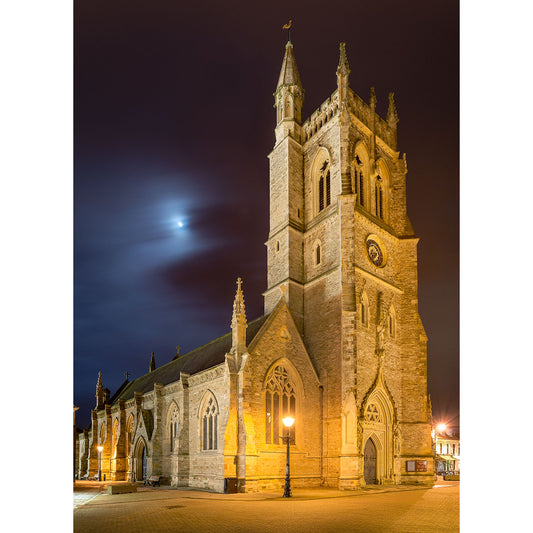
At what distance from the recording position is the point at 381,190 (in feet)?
110

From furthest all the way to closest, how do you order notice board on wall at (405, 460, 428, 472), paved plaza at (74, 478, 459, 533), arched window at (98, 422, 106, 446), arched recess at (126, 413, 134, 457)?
arched window at (98, 422, 106, 446) < arched recess at (126, 413, 134, 457) < notice board on wall at (405, 460, 428, 472) < paved plaza at (74, 478, 459, 533)

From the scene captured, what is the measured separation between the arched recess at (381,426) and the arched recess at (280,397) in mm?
3686

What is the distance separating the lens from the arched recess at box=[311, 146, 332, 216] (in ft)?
102

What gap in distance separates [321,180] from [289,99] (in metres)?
6.93

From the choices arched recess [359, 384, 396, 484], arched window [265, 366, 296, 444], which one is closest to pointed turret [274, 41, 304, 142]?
arched window [265, 366, 296, 444]

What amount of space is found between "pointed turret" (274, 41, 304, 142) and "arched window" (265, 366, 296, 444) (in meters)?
16.5

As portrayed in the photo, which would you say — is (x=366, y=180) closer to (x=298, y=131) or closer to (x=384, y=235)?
(x=384, y=235)

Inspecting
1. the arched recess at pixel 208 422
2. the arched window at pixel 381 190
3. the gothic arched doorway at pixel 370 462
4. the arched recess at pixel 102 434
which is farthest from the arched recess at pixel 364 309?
the arched recess at pixel 102 434

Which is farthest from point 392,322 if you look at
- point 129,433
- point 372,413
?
point 129,433

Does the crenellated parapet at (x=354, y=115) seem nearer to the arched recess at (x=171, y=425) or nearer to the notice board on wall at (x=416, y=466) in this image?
the arched recess at (x=171, y=425)

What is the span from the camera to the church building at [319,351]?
24172 mm

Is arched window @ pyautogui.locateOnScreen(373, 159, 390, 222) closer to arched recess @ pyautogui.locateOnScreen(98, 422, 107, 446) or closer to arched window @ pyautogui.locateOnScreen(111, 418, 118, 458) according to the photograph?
arched window @ pyautogui.locateOnScreen(111, 418, 118, 458)
